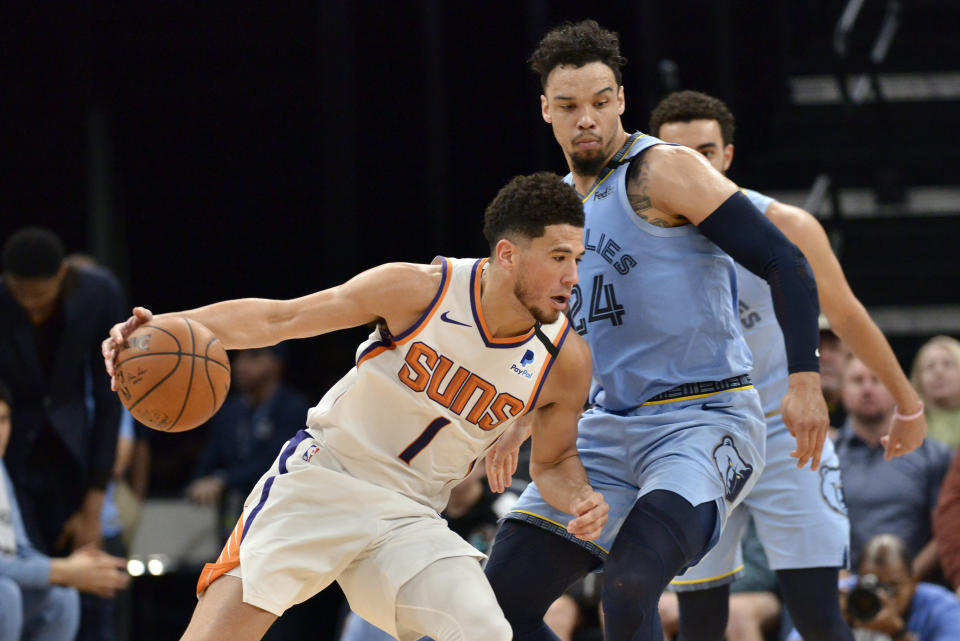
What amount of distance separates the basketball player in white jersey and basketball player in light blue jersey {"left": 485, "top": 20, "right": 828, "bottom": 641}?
0.17 m

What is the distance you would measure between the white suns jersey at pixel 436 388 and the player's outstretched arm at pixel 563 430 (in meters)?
0.05

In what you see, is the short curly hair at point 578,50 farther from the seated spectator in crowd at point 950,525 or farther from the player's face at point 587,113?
the seated spectator in crowd at point 950,525

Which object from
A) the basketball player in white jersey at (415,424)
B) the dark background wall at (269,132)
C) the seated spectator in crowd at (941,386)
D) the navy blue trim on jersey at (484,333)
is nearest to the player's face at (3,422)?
the basketball player in white jersey at (415,424)

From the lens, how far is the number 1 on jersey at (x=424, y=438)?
3742 millimetres

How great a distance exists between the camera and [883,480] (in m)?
6.25

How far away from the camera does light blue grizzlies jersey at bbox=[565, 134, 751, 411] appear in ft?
12.7

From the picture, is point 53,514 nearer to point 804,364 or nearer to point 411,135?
point 804,364

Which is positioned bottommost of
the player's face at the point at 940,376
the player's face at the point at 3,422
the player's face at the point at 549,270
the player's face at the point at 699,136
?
the player's face at the point at 940,376

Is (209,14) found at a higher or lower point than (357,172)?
higher

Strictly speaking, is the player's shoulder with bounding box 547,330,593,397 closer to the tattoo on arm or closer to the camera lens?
the tattoo on arm

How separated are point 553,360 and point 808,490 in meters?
1.27

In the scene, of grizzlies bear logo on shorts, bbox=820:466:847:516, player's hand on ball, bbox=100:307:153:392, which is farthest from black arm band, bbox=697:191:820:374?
player's hand on ball, bbox=100:307:153:392

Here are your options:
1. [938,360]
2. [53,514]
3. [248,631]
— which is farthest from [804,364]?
[53,514]

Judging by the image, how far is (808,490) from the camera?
4.54 meters
